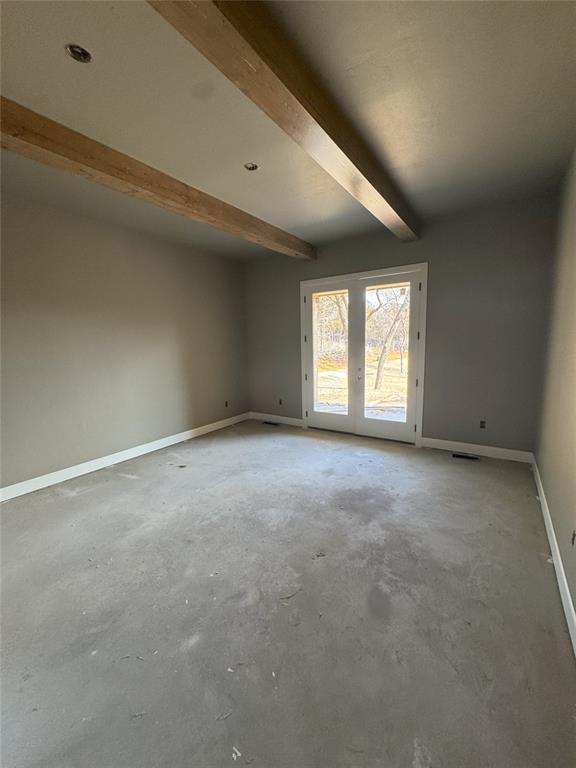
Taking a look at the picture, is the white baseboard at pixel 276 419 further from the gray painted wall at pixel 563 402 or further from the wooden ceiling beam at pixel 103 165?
the gray painted wall at pixel 563 402

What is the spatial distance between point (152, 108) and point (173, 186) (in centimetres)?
87

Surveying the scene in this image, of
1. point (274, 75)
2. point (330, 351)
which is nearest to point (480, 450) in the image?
point (330, 351)

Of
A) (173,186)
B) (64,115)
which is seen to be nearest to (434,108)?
(173,186)

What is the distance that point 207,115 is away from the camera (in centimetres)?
190

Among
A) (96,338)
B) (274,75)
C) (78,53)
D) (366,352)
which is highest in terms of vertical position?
(78,53)

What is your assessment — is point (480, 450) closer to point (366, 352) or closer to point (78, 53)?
point (366, 352)

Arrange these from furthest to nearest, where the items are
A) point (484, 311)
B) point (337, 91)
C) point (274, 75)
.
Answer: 1. point (484, 311)
2. point (337, 91)
3. point (274, 75)

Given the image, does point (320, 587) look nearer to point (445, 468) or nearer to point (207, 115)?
point (445, 468)

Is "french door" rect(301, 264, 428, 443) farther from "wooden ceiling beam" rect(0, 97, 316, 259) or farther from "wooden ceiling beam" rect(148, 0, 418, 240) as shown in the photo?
"wooden ceiling beam" rect(148, 0, 418, 240)

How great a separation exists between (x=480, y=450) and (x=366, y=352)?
1.80 m

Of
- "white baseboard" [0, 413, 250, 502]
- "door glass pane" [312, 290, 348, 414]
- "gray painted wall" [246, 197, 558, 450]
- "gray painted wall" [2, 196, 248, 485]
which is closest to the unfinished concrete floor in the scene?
"white baseboard" [0, 413, 250, 502]

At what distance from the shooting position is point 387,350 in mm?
4234

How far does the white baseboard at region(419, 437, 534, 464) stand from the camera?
3525 mm

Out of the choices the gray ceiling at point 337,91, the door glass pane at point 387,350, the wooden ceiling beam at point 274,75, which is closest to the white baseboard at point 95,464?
the door glass pane at point 387,350
